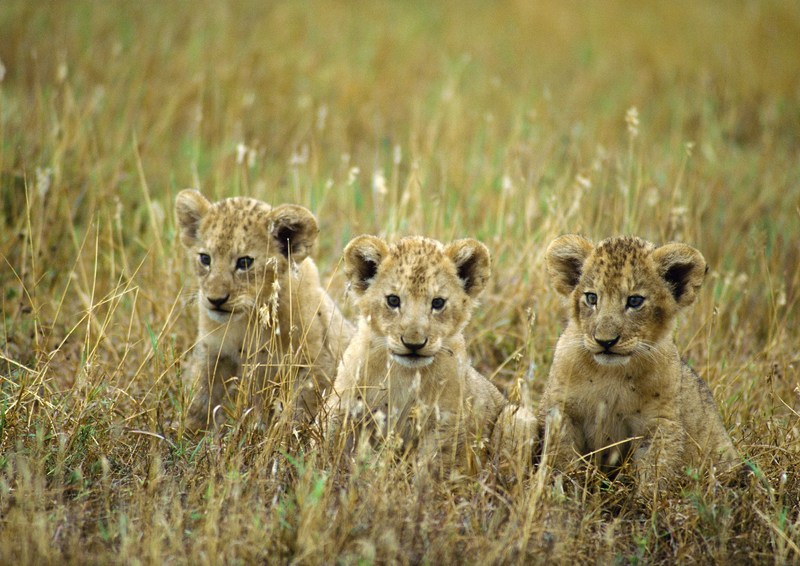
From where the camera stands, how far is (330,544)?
13.8 feet

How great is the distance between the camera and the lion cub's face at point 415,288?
5.35 meters

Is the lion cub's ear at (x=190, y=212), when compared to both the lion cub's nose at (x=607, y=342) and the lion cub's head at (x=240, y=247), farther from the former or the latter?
the lion cub's nose at (x=607, y=342)

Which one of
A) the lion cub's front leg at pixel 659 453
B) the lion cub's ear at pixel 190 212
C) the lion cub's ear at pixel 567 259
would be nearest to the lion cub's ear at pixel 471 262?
the lion cub's ear at pixel 567 259

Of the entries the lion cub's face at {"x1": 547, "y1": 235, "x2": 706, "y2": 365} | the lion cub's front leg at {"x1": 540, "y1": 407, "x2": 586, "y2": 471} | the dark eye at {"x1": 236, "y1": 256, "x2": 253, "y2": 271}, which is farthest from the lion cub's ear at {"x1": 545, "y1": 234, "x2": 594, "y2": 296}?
the dark eye at {"x1": 236, "y1": 256, "x2": 253, "y2": 271}

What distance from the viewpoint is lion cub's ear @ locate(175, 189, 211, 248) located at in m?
6.40

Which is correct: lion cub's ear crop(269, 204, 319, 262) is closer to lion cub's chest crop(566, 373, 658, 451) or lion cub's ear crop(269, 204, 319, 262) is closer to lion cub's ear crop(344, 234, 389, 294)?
lion cub's ear crop(344, 234, 389, 294)

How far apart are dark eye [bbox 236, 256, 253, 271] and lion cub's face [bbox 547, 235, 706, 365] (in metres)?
1.89

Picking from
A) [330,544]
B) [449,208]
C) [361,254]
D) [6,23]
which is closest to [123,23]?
[6,23]

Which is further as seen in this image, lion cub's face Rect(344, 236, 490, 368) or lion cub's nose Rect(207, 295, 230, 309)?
lion cub's nose Rect(207, 295, 230, 309)

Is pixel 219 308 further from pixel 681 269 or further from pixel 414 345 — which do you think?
pixel 681 269

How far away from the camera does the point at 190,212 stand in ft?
21.3

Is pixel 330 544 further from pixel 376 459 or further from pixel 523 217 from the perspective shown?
pixel 523 217

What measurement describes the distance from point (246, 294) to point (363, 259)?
824 millimetres

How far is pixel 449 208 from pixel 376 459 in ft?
11.2
